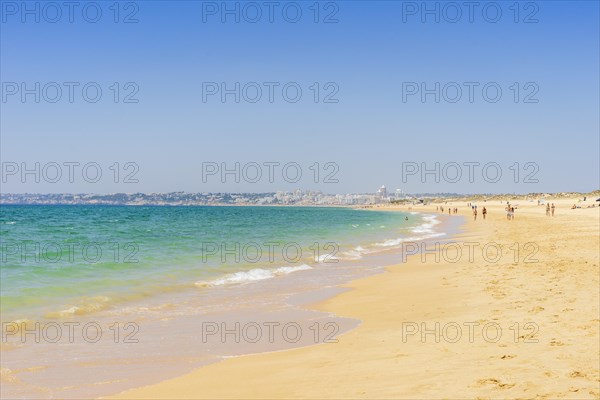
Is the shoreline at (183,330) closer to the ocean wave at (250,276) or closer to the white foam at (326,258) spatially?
the ocean wave at (250,276)

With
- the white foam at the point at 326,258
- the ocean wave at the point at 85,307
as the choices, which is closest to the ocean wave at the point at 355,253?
the white foam at the point at 326,258

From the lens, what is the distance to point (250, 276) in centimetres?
1859

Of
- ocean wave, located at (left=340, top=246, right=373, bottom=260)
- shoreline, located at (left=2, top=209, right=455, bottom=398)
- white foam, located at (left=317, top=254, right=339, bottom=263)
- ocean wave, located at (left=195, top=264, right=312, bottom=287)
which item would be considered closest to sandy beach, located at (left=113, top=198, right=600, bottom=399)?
shoreline, located at (left=2, top=209, right=455, bottom=398)

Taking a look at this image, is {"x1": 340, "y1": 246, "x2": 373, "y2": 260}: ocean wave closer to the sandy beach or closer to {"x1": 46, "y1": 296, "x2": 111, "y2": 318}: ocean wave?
the sandy beach

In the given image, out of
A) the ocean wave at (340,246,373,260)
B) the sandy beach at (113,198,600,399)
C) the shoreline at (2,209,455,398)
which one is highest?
the sandy beach at (113,198,600,399)

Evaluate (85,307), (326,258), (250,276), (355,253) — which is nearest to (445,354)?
(85,307)

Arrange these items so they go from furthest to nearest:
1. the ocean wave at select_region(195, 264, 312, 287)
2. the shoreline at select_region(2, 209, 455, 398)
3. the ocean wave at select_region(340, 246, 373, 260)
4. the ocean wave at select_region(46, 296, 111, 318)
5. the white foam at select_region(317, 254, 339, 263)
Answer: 1. the ocean wave at select_region(340, 246, 373, 260)
2. the white foam at select_region(317, 254, 339, 263)
3. the ocean wave at select_region(195, 264, 312, 287)
4. the ocean wave at select_region(46, 296, 111, 318)
5. the shoreline at select_region(2, 209, 455, 398)

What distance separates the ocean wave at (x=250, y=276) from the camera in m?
16.8

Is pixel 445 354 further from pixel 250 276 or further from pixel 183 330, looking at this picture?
pixel 250 276

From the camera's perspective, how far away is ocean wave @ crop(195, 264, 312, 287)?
16788 mm

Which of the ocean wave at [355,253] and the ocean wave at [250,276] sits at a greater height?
the ocean wave at [250,276]

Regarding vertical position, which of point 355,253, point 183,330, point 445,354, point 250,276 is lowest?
point 355,253

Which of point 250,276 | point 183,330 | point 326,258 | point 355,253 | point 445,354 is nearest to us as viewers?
point 445,354

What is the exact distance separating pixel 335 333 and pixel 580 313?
4535 mm
